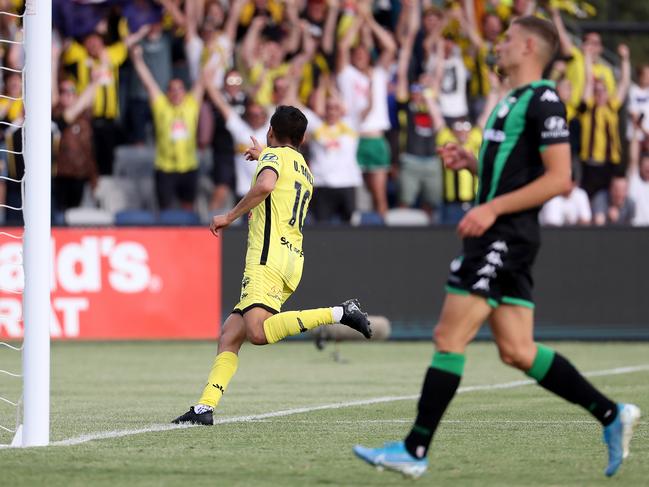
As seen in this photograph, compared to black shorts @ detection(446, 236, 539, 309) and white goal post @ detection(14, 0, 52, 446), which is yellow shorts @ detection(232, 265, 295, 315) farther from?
black shorts @ detection(446, 236, 539, 309)

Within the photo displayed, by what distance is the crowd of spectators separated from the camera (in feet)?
62.2

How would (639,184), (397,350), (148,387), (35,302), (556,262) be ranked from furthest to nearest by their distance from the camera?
(639,184) < (556,262) < (397,350) < (148,387) < (35,302)

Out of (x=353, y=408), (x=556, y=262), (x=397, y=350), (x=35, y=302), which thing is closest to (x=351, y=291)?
(x=397, y=350)

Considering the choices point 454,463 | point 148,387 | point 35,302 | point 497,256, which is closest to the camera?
point 497,256

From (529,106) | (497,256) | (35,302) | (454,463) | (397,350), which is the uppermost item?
(529,106)

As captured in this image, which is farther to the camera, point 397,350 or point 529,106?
point 397,350

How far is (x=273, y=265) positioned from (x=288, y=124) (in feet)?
2.98

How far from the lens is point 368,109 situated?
765 inches

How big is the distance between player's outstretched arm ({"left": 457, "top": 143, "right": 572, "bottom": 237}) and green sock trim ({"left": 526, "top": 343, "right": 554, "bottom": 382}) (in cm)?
70

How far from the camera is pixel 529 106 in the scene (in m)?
6.25

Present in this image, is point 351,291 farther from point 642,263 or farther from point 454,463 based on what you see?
point 454,463

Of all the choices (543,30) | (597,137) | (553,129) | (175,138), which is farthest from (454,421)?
(597,137)

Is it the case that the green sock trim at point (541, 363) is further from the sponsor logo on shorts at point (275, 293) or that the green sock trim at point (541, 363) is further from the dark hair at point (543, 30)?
the sponsor logo on shorts at point (275, 293)

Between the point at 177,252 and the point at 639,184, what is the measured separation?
22.5ft
